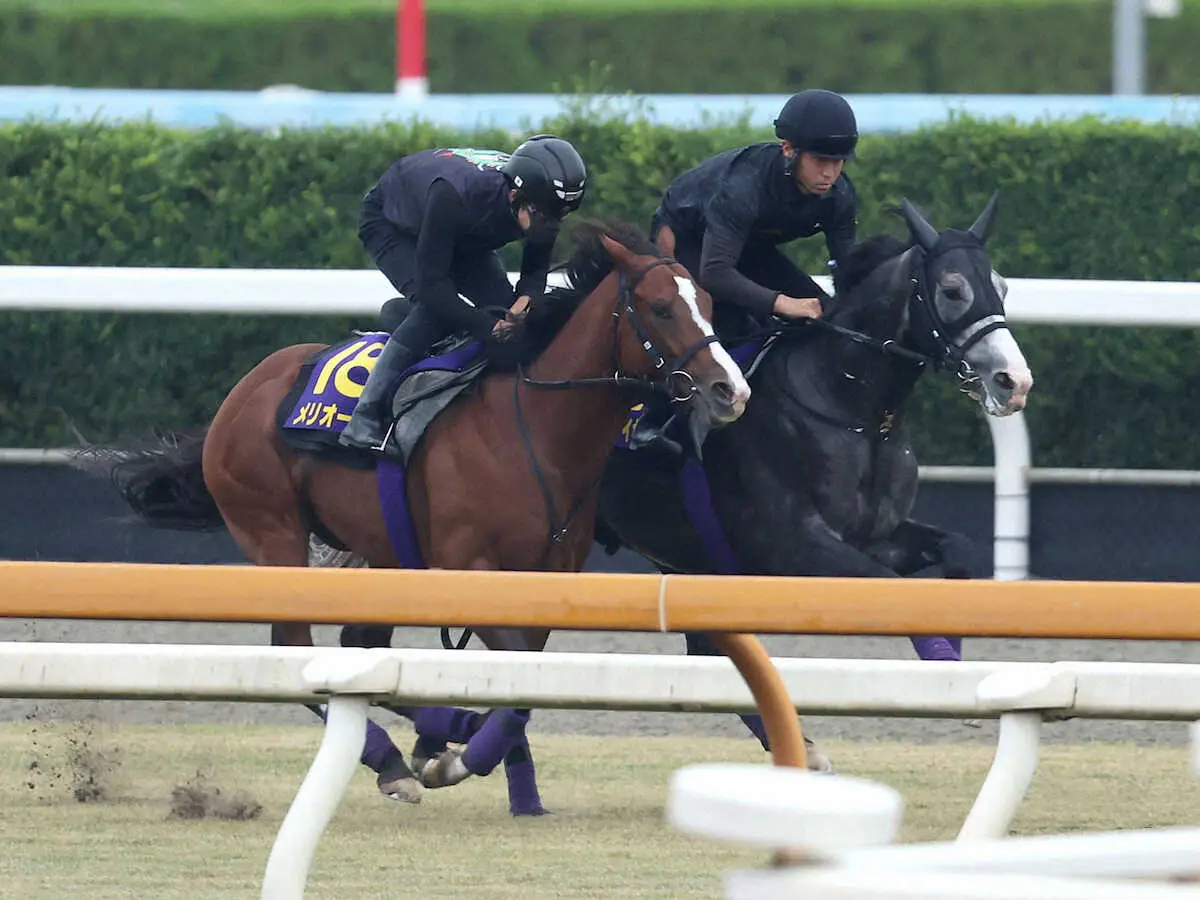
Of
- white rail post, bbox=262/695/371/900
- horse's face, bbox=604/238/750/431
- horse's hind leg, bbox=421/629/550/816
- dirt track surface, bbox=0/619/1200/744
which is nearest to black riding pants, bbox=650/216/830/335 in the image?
horse's face, bbox=604/238/750/431

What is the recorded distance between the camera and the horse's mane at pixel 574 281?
5867 millimetres

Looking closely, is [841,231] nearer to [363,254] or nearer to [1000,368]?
[1000,368]

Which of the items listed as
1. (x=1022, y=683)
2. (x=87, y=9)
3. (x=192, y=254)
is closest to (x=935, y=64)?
(x=87, y=9)

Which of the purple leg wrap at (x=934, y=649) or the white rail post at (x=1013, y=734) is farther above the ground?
the white rail post at (x=1013, y=734)

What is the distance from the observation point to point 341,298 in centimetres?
773

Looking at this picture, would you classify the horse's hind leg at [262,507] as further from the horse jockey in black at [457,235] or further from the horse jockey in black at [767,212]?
the horse jockey in black at [767,212]

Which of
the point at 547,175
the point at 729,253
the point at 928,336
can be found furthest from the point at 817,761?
the point at 547,175

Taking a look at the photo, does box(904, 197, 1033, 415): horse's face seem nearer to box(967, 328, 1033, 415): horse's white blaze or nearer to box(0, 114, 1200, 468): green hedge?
box(967, 328, 1033, 415): horse's white blaze

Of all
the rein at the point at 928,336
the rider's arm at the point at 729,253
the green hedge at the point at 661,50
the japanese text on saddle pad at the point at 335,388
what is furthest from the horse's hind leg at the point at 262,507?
the green hedge at the point at 661,50

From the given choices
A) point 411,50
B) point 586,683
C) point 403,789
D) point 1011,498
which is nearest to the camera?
point 586,683

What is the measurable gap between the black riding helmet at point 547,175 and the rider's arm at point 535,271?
0.81ft

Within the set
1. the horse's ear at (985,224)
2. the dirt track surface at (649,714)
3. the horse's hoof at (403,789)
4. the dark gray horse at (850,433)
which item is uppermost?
the horse's ear at (985,224)

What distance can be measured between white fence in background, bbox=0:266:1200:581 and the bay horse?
1573mm

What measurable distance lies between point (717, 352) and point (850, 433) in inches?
22.5
